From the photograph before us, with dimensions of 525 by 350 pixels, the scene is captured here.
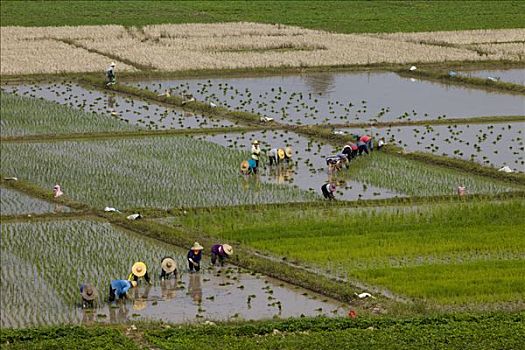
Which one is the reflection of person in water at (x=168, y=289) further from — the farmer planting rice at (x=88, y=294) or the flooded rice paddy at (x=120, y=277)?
the farmer planting rice at (x=88, y=294)

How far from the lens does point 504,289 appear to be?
12.5 m

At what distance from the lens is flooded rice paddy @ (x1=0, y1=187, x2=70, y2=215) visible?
1606cm

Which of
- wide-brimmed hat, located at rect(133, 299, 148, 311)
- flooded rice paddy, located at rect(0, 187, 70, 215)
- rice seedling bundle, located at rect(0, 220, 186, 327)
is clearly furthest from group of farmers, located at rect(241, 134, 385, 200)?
wide-brimmed hat, located at rect(133, 299, 148, 311)

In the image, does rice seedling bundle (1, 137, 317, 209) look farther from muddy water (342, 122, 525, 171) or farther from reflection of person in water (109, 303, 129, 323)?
reflection of person in water (109, 303, 129, 323)

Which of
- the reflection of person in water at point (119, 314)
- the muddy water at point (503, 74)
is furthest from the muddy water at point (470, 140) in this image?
the reflection of person in water at point (119, 314)

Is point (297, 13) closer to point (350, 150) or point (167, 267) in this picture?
point (350, 150)

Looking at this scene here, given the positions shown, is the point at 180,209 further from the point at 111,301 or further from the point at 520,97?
the point at 520,97

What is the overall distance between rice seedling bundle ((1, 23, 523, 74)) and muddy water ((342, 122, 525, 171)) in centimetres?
719

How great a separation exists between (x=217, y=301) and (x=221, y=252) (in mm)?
1233

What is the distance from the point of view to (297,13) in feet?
124

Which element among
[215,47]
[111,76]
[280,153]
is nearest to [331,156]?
[280,153]

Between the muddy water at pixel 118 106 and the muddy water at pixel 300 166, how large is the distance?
1.19 metres

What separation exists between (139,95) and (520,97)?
7147 millimetres

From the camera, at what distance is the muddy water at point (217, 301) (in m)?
12.1
